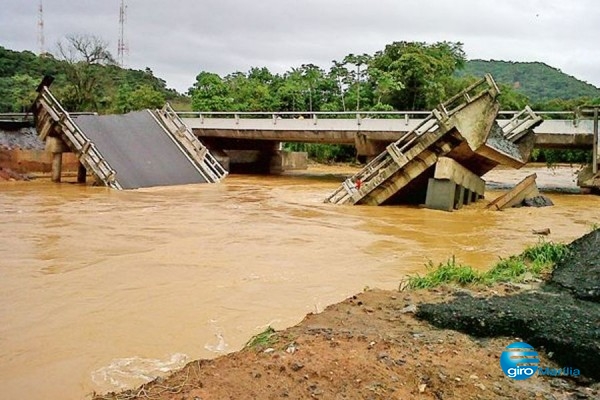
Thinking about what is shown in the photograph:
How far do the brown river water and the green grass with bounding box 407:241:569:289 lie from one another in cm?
127

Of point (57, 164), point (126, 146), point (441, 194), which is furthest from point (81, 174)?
point (441, 194)

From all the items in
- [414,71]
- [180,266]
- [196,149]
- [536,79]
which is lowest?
[180,266]

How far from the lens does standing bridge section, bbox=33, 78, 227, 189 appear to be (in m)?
22.0

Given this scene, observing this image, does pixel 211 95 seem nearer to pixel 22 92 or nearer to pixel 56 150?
pixel 22 92

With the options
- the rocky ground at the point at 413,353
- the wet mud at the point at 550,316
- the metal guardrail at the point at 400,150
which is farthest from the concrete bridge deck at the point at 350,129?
the rocky ground at the point at 413,353

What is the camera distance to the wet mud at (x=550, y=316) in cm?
391

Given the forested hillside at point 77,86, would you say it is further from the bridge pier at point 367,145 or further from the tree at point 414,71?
the bridge pier at point 367,145

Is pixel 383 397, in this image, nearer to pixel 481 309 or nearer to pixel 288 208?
pixel 481 309

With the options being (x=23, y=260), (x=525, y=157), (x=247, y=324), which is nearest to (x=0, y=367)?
(x=247, y=324)

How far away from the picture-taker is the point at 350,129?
25.9 metres

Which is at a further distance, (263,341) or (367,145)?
(367,145)

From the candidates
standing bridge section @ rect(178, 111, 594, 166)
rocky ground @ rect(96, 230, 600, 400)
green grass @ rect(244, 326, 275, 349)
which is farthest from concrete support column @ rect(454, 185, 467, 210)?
green grass @ rect(244, 326, 275, 349)

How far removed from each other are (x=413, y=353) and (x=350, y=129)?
2248 cm

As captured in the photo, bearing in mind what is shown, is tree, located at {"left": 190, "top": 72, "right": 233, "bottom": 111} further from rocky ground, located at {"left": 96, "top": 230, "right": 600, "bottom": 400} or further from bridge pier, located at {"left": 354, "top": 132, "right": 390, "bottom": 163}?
rocky ground, located at {"left": 96, "top": 230, "right": 600, "bottom": 400}
